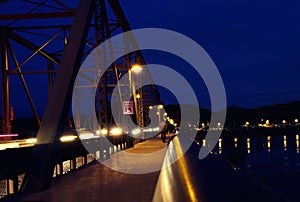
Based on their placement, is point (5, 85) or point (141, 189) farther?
point (5, 85)

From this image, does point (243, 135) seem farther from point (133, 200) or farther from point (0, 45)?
point (133, 200)

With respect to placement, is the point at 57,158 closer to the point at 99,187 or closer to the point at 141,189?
the point at 99,187

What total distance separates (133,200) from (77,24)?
19.7 feet

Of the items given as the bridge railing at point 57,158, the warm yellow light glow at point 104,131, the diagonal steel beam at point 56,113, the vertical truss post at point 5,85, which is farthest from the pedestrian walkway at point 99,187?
the vertical truss post at point 5,85

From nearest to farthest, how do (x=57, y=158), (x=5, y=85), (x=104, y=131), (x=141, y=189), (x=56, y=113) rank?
(x=141, y=189)
(x=56, y=113)
(x=57, y=158)
(x=104, y=131)
(x=5, y=85)

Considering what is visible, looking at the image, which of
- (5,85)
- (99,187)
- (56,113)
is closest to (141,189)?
(99,187)

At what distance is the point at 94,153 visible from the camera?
744 inches

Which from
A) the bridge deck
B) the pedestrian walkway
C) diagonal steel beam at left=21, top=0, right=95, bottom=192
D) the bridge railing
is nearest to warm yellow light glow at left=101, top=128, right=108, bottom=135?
the bridge railing

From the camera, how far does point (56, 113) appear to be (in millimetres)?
10414

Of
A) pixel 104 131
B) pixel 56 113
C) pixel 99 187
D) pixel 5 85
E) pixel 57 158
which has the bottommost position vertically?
pixel 99 187

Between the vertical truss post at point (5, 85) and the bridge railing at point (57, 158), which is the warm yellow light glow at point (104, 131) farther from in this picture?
the vertical truss post at point (5, 85)

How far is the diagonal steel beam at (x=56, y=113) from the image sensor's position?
31.1 feet

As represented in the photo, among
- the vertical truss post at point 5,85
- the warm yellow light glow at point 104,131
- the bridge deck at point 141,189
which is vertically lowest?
the bridge deck at point 141,189

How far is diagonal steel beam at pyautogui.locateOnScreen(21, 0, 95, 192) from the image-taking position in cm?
948
